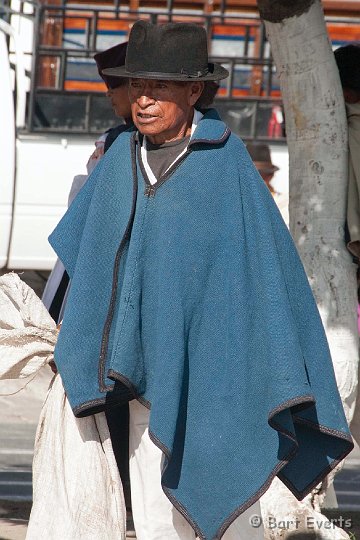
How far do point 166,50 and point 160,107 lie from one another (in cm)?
17

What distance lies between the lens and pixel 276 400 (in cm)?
343

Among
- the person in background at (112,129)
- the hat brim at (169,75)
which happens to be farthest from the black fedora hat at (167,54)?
the person in background at (112,129)

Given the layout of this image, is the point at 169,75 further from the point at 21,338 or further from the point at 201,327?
the point at 21,338

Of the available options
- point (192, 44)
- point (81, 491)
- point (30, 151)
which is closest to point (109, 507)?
point (81, 491)

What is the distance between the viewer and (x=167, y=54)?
3.60 meters

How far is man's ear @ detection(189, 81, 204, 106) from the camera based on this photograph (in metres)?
3.70

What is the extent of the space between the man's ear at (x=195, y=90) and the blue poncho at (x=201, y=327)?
0.44 feet

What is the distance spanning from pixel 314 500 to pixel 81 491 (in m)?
1.60

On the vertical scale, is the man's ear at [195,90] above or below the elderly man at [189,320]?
above

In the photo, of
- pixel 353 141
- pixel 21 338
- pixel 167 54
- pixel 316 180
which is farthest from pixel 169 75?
pixel 353 141

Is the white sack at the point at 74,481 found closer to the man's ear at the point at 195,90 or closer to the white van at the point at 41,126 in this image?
the man's ear at the point at 195,90

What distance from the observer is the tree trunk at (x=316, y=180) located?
4891 mm

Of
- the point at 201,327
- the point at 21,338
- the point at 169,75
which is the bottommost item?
the point at 21,338

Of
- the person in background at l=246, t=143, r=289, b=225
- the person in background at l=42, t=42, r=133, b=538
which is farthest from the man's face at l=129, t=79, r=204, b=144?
the person in background at l=246, t=143, r=289, b=225
